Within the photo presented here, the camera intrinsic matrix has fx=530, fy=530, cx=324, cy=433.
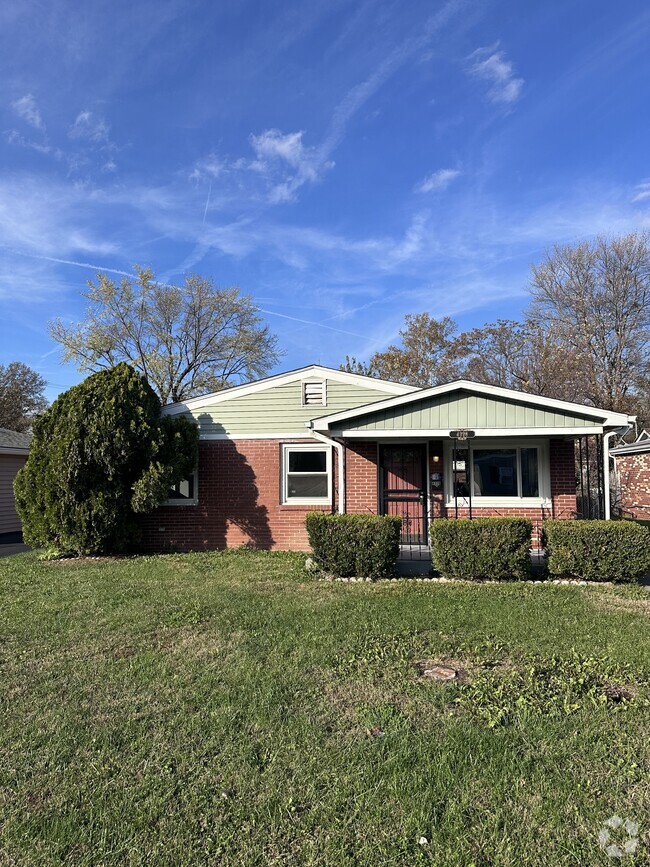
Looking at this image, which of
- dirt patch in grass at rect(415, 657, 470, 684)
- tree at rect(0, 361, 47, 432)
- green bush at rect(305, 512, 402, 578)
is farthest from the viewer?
tree at rect(0, 361, 47, 432)

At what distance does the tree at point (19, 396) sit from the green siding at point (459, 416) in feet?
104

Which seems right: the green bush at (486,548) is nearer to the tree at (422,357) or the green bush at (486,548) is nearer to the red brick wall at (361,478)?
the red brick wall at (361,478)

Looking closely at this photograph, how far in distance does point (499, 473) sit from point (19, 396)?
33995 mm

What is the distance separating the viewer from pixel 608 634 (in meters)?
4.91

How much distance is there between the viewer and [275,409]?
1088cm

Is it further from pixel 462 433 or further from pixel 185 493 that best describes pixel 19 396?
pixel 462 433

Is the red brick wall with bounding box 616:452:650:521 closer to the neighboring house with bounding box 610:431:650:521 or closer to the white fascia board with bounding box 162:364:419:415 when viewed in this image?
the neighboring house with bounding box 610:431:650:521

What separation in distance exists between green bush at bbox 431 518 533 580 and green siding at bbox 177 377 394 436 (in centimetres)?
385

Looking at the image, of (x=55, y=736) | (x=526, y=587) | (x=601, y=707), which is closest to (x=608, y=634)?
(x=601, y=707)

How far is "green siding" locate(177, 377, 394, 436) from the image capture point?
10766mm

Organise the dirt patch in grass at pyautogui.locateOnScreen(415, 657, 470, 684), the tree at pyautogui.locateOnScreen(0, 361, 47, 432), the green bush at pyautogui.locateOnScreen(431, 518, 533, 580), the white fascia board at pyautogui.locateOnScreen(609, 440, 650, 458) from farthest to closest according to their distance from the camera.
A: 1. the tree at pyautogui.locateOnScreen(0, 361, 47, 432)
2. the white fascia board at pyautogui.locateOnScreen(609, 440, 650, 458)
3. the green bush at pyautogui.locateOnScreen(431, 518, 533, 580)
4. the dirt patch in grass at pyautogui.locateOnScreen(415, 657, 470, 684)

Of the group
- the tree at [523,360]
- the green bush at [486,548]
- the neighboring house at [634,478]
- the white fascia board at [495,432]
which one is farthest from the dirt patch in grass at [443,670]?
the tree at [523,360]

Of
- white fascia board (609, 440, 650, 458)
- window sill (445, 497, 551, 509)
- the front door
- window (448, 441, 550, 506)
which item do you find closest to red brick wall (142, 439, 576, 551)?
the front door

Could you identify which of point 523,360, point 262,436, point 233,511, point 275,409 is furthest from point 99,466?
point 523,360
